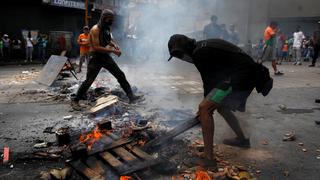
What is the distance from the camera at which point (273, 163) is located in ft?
12.0

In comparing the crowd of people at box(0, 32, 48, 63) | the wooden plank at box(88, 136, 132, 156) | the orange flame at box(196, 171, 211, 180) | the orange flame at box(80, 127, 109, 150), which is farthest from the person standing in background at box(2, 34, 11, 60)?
the orange flame at box(196, 171, 211, 180)

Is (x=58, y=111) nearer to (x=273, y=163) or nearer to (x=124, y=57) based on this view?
(x=273, y=163)

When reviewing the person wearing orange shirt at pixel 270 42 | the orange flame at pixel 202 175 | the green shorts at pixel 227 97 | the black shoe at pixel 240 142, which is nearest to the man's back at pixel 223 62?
the green shorts at pixel 227 97

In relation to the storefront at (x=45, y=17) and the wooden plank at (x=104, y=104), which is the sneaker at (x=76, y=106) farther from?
the storefront at (x=45, y=17)

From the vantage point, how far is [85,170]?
3.14 m

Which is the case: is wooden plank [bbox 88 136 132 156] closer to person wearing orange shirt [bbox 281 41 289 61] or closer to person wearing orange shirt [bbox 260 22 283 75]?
person wearing orange shirt [bbox 260 22 283 75]

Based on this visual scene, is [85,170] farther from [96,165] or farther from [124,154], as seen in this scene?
[124,154]

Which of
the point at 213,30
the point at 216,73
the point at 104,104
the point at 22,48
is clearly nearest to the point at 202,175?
the point at 216,73

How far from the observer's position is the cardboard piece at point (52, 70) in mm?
8531

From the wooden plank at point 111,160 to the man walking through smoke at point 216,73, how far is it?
844mm

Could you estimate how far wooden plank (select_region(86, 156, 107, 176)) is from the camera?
3154mm

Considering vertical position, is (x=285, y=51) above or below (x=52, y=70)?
above

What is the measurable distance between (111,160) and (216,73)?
1459 millimetres

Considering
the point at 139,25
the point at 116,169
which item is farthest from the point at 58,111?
the point at 139,25
